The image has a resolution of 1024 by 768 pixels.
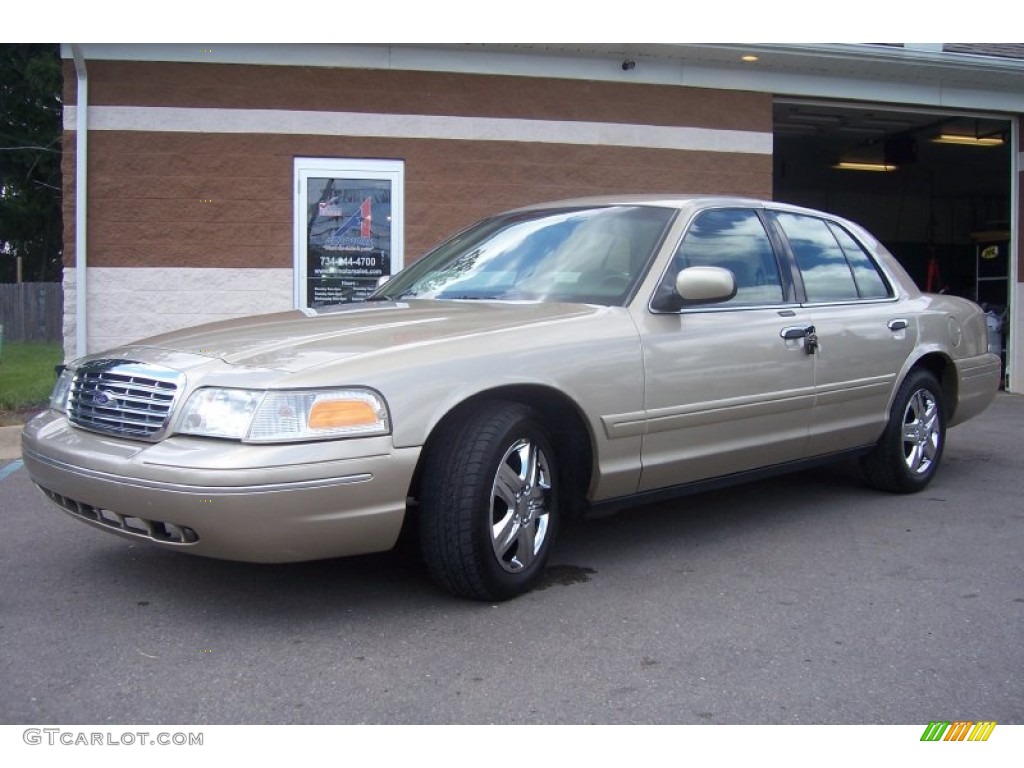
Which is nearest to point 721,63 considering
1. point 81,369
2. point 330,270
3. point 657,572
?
point 330,270

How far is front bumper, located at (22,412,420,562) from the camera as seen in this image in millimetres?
3084

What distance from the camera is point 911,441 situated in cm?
568

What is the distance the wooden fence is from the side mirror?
23747 mm

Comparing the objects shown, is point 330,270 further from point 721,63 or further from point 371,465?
point 371,465

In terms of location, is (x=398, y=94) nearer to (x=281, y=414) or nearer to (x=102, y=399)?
(x=102, y=399)

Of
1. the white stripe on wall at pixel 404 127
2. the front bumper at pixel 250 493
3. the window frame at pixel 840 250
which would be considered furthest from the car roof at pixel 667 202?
the white stripe on wall at pixel 404 127

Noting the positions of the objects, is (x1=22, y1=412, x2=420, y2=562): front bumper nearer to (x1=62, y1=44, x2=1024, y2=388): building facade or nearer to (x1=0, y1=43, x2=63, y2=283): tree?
(x1=62, y1=44, x2=1024, y2=388): building facade

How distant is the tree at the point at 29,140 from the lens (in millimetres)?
24469

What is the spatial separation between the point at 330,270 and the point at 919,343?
5.37 metres

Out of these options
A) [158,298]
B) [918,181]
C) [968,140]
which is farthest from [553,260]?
[918,181]

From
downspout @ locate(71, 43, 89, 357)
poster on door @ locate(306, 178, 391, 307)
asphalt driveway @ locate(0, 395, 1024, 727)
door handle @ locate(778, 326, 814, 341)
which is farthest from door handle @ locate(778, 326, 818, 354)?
downspout @ locate(71, 43, 89, 357)

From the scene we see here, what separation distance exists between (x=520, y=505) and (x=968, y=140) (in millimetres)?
12279

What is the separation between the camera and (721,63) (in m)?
9.86

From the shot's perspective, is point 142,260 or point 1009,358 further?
point 1009,358
